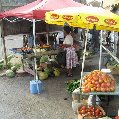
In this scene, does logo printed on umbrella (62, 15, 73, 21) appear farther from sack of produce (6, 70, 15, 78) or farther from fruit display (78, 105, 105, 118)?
sack of produce (6, 70, 15, 78)

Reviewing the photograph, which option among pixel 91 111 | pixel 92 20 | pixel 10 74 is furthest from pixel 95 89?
pixel 10 74

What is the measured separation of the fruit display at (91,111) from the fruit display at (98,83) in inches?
23.8

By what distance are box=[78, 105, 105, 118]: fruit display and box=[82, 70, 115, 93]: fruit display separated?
1.99ft

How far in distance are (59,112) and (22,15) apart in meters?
4.01

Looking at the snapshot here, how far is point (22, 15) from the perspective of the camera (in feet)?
32.4

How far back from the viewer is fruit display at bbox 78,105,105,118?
6344 mm

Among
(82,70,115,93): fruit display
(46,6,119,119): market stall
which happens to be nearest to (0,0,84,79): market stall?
(46,6,119,119): market stall

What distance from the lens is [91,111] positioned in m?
6.48

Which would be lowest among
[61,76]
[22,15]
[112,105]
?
[61,76]

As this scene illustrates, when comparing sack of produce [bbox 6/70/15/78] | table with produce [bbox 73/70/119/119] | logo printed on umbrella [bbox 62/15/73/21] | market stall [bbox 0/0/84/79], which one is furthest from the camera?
sack of produce [bbox 6/70/15/78]

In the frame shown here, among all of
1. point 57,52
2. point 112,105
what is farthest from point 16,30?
point 112,105

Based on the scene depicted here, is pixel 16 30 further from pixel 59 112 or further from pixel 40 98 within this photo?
pixel 59 112

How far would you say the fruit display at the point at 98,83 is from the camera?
607cm

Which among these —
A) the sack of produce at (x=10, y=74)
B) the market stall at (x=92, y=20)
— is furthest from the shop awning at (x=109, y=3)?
the sack of produce at (x=10, y=74)
